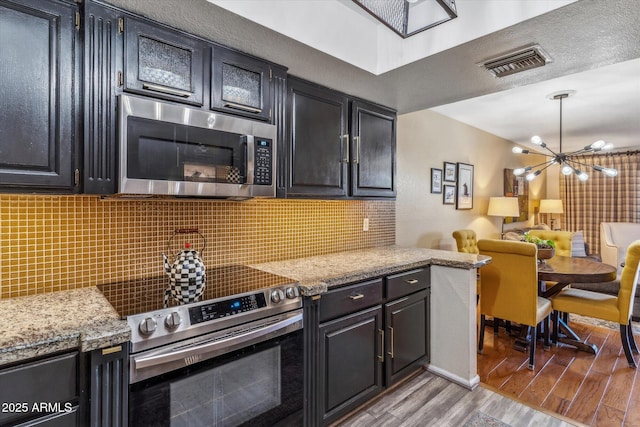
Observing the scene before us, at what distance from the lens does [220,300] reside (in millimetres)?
1412

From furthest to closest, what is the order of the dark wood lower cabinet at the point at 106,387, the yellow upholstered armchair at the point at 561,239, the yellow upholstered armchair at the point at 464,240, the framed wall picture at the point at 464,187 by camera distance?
the framed wall picture at the point at 464,187 → the yellow upholstered armchair at the point at 561,239 → the yellow upholstered armchair at the point at 464,240 → the dark wood lower cabinet at the point at 106,387

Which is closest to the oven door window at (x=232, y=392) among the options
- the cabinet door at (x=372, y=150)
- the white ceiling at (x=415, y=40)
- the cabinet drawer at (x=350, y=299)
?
the cabinet drawer at (x=350, y=299)

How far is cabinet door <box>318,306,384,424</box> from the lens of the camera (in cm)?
186

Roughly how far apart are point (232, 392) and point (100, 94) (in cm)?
138

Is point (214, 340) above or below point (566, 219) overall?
below

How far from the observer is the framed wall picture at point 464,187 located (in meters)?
4.52

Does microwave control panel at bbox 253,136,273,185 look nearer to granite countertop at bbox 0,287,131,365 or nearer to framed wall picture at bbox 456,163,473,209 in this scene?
granite countertop at bbox 0,287,131,365

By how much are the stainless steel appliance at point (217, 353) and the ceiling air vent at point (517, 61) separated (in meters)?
1.74

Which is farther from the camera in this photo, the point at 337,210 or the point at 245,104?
the point at 337,210

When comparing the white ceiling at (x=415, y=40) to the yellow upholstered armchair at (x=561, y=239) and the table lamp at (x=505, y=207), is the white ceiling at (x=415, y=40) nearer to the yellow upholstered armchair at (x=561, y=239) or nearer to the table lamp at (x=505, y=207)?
the yellow upholstered armchair at (x=561, y=239)

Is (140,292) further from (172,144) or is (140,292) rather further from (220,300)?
(172,144)

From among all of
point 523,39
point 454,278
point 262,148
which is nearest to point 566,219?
point 454,278

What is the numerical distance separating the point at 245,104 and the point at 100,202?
0.89 m

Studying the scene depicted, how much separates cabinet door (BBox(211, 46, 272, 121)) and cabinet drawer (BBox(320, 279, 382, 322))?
3.56 feet
